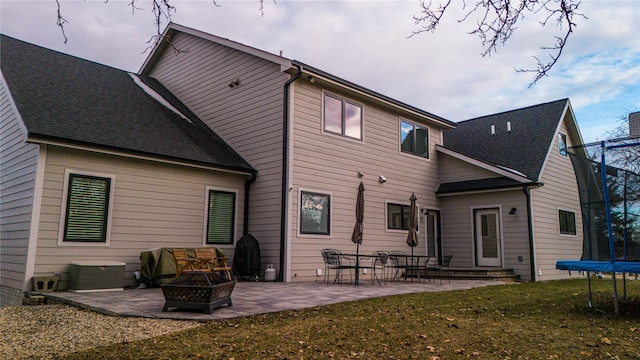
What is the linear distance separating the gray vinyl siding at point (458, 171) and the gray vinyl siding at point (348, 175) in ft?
2.15

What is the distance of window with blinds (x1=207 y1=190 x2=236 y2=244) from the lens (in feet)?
34.1

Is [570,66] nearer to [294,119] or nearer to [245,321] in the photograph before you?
[245,321]

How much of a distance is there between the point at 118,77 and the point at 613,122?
848 inches

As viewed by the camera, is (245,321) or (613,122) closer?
(245,321)

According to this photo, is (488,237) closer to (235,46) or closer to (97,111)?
(235,46)

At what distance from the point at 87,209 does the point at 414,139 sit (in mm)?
9165

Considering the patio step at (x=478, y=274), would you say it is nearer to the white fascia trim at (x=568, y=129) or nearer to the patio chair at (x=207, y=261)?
the white fascia trim at (x=568, y=129)

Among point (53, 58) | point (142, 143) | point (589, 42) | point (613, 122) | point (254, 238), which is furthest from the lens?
point (613, 122)

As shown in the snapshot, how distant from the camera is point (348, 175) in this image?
11.7 metres

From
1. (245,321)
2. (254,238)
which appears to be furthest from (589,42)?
(254,238)

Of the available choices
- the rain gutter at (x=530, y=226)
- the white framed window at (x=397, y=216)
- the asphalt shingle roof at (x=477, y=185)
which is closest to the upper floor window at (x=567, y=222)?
the rain gutter at (x=530, y=226)

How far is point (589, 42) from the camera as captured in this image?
4.45m

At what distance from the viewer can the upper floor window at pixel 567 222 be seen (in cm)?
1397

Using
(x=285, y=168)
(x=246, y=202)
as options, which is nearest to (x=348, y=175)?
(x=285, y=168)
